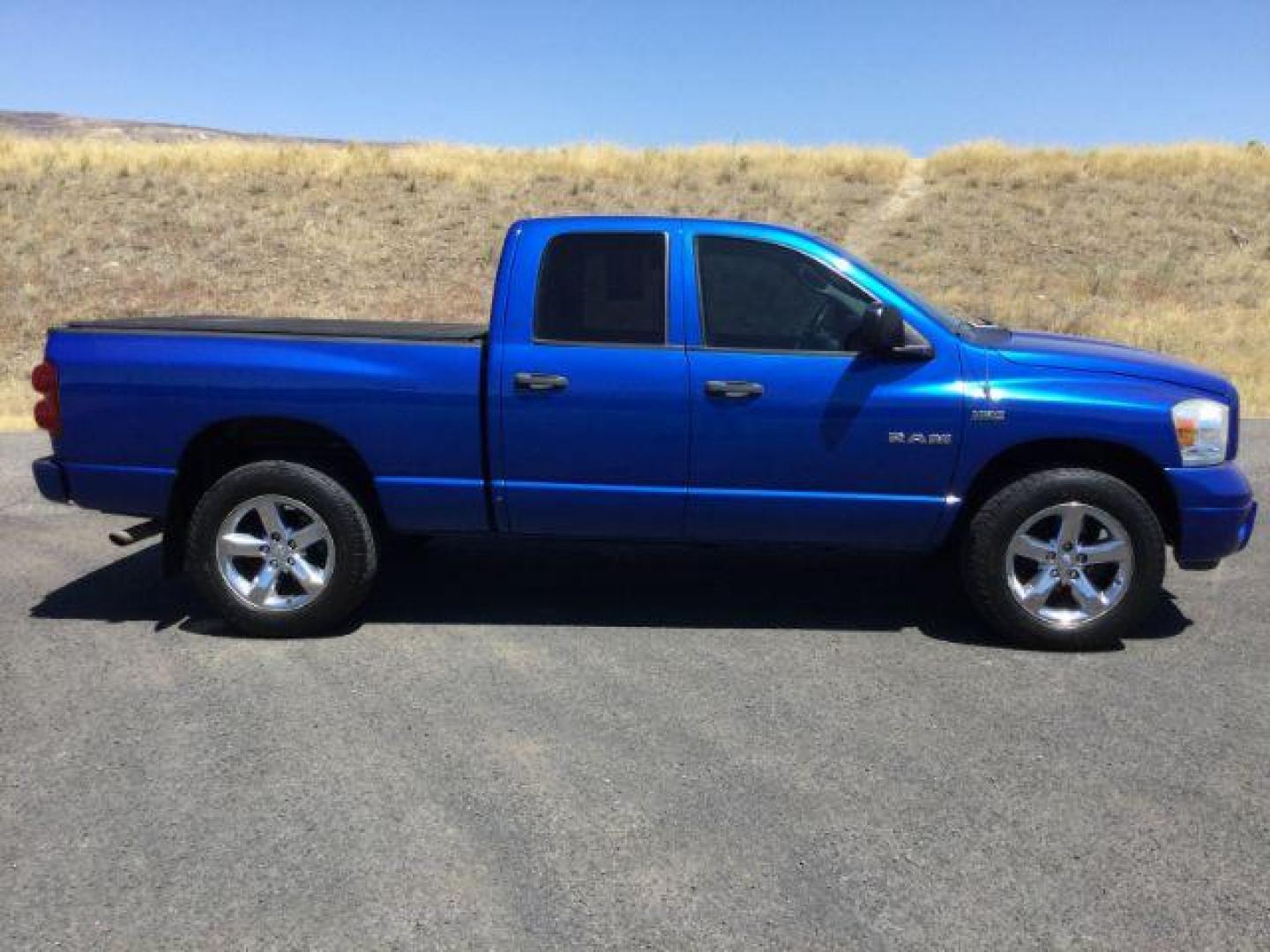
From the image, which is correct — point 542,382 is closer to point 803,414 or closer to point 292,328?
point 803,414

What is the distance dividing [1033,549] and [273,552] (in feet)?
11.5

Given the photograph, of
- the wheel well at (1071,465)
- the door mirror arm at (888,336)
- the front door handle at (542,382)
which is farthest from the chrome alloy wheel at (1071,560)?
the front door handle at (542,382)

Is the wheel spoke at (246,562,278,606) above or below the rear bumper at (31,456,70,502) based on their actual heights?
below

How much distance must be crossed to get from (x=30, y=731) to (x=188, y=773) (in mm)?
797

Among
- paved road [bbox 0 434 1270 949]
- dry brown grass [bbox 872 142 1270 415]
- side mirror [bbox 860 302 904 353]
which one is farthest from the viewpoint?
dry brown grass [bbox 872 142 1270 415]

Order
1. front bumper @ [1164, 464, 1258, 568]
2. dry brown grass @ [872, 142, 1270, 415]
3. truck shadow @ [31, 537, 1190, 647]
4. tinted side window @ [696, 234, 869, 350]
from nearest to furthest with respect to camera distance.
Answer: front bumper @ [1164, 464, 1258, 568] → tinted side window @ [696, 234, 869, 350] → truck shadow @ [31, 537, 1190, 647] → dry brown grass @ [872, 142, 1270, 415]

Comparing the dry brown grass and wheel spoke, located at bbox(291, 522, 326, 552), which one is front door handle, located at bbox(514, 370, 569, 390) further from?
the dry brown grass

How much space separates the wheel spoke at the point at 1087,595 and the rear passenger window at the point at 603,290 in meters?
2.18

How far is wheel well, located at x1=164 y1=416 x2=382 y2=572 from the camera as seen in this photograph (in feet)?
16.5

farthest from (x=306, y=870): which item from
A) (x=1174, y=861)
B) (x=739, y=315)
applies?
(x=739, y=315)

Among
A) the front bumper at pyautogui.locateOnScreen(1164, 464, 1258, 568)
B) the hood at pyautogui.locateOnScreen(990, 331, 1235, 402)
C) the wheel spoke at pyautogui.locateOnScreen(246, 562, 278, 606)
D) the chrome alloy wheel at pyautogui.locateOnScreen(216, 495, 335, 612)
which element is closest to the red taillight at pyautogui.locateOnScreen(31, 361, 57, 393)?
the chrome alloy wheel at pyautogui.locateOnScreen(216, 495, 335, 612)

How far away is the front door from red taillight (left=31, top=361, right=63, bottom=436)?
9.57ft

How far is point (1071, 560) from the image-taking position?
4793 mm

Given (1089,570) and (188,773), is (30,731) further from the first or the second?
(1089,570)
